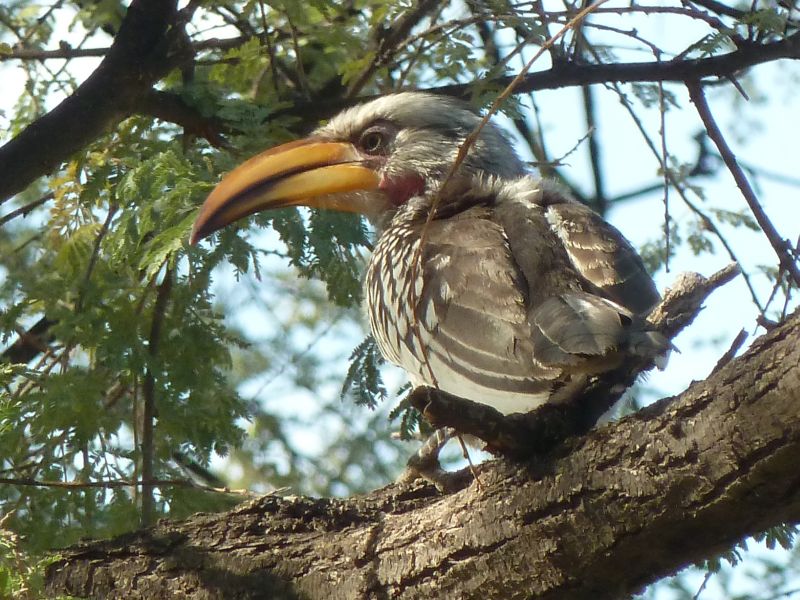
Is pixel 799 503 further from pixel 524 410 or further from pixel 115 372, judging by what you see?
pixel 115 372

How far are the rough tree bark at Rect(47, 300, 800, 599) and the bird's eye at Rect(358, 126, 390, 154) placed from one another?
1.99m

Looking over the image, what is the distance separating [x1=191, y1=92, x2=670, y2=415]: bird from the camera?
2.69 meters

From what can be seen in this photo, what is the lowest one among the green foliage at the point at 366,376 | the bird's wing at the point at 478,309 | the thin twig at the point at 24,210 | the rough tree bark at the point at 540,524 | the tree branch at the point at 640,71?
the rough tree bark at the point at 540,524

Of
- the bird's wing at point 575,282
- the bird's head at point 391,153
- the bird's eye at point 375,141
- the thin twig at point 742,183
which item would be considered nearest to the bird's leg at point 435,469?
the bird's wing at point 575,282

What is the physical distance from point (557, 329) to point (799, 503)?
2.48 feet

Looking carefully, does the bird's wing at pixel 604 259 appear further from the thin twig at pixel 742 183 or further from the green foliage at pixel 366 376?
the green foliage at pixel 366 376

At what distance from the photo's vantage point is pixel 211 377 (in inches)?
167

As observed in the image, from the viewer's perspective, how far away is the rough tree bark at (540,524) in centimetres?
205

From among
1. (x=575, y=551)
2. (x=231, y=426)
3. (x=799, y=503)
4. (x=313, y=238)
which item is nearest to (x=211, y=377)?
(x=231, y=426)

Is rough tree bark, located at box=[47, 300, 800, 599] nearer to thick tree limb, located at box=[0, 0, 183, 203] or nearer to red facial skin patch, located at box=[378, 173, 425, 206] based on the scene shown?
thick tree limb, located at box=[0, 0, 183, 203]

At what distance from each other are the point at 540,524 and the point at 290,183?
6.94ft

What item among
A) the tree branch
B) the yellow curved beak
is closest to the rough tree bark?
the yellow curved beak

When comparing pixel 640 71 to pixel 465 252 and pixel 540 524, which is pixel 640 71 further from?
pixel 540 524

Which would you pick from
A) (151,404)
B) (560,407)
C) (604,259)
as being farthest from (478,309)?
(151,404)
